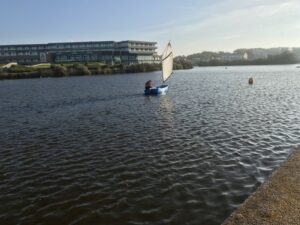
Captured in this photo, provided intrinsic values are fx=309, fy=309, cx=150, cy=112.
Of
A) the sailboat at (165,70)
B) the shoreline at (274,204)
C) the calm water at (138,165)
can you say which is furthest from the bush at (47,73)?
the shoreline at (274,204)

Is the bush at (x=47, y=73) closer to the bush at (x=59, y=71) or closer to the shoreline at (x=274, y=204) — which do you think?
the bush at (x=59, y=71)

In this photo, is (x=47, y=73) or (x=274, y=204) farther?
(x=47, y=73)

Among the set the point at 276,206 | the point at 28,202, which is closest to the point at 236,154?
the point at 276,206

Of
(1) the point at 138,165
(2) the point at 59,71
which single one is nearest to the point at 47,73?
(2) the point at 59,71

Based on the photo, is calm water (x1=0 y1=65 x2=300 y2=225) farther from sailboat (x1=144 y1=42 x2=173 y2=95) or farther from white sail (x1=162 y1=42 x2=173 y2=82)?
white sail (x1=162 y1=42 x2=173 y2=82)

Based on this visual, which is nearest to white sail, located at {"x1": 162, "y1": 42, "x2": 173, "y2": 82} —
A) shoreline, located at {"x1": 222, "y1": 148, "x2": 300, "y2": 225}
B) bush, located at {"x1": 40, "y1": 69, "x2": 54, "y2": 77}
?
shoreline, located at {"x1": 222, "y1": 148, "x2": 300, "y2": 225}

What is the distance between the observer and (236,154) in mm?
21125

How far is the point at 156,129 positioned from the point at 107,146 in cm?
676

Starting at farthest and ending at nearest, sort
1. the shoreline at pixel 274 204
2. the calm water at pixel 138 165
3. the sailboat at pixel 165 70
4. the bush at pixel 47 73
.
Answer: the bush at pixel 47 73
the sailboat at pixel 165 70
the calm water at pixel 138 165
the shoreline at pixel 274 204

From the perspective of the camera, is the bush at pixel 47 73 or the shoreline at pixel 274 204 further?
the bush at pixel 47 73

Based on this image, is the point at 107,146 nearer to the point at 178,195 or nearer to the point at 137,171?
the point at 137,171

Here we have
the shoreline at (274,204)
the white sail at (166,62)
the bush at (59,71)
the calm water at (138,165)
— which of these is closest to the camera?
the shoreline at (274,204)

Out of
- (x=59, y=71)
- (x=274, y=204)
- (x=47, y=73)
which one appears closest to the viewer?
(x=274, y=204)

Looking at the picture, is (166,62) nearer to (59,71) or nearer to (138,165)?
(138,165)
